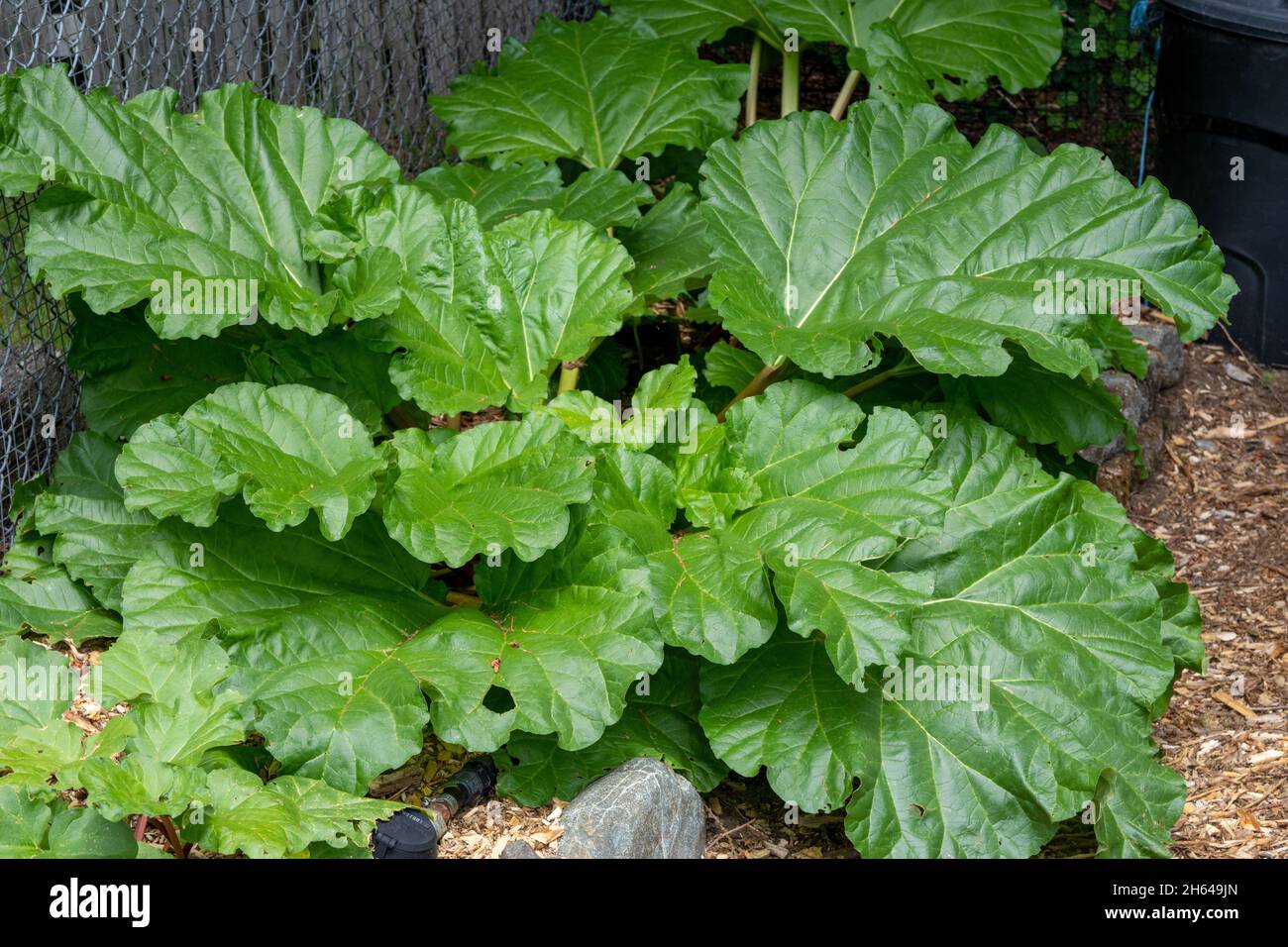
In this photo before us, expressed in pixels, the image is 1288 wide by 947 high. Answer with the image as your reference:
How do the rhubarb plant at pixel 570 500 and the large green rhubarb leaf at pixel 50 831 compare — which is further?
the rhubarb plant at pixel 570 500

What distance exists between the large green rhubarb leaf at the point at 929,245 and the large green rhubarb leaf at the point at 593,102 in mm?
540

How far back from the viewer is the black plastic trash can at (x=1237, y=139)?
4777 millimetres

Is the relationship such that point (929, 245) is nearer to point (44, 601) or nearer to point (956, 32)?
point (956, 32)

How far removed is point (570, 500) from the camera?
2.77m

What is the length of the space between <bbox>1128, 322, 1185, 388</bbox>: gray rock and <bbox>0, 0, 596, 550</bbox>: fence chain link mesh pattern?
2562 mm

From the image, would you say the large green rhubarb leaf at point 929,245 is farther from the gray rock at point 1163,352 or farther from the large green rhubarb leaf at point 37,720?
the gray rock at point 1163,352

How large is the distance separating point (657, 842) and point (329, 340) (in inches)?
52.9

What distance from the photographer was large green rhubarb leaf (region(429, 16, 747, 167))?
408 centimetres

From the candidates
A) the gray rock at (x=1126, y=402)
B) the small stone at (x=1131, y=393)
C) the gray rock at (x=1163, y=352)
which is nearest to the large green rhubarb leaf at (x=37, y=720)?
the gray rock at (x=1126, y=402)

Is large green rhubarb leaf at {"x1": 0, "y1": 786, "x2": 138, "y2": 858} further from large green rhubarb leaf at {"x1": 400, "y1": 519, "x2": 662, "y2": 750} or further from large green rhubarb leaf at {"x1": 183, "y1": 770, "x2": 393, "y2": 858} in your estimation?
large green rhubarb leaf at {"x1": 400, "y1": 519, "x2": 662, "y2": 750}

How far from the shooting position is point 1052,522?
3.16 m

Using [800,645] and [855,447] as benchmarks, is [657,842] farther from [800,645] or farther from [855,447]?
[855,447]

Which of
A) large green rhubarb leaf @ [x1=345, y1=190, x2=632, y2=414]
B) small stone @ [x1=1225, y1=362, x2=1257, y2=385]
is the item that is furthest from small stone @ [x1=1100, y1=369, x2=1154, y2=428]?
large green rhubarb leaf @ [x1=345, y1=190, x2=632, y2=414]
